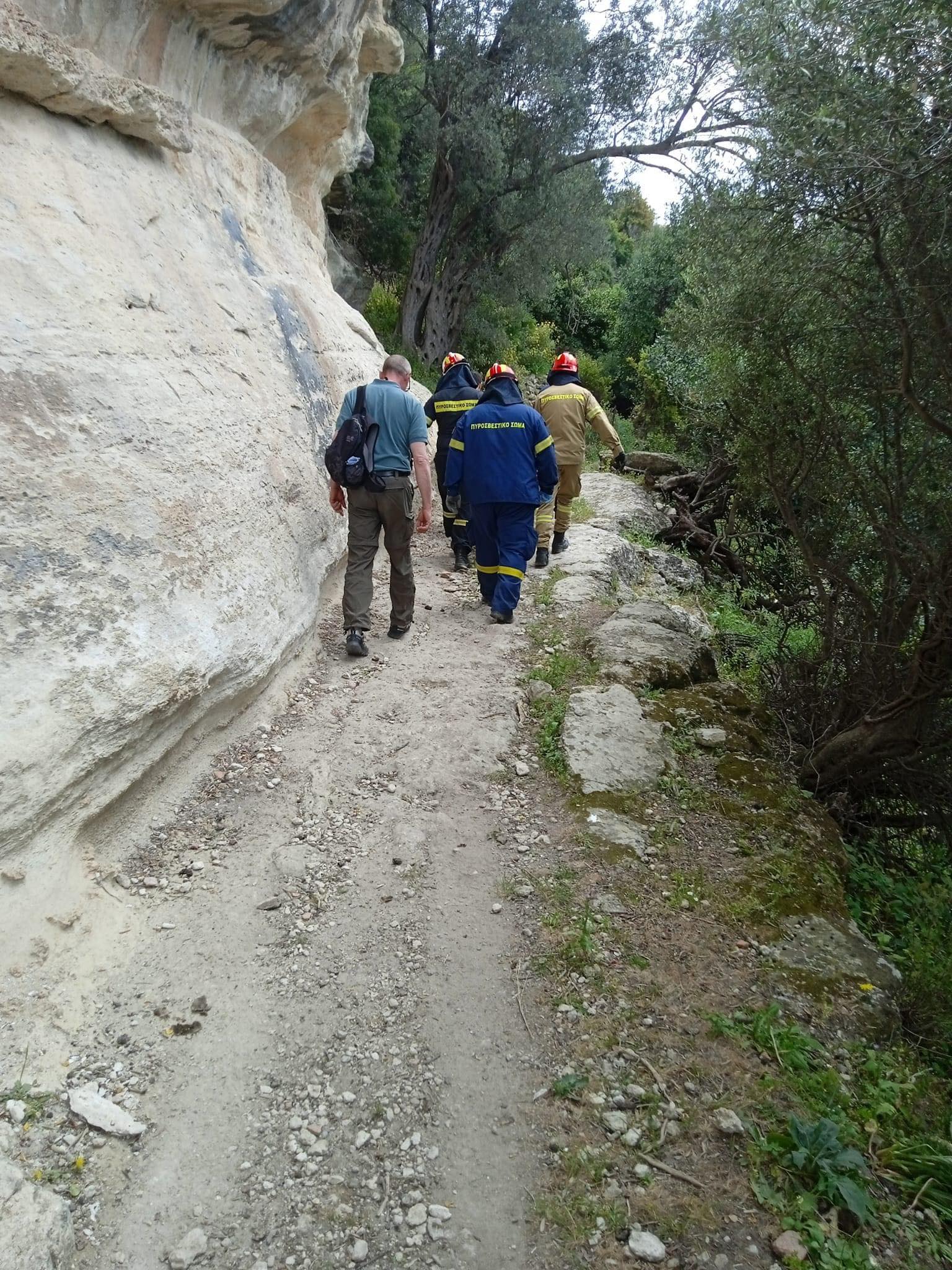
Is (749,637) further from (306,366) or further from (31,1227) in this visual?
(31,1227)

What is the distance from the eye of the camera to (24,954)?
2.92 meters

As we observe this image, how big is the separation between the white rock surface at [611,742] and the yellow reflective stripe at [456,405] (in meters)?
3.74

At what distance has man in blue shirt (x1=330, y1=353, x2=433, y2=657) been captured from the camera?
5844 millimetres

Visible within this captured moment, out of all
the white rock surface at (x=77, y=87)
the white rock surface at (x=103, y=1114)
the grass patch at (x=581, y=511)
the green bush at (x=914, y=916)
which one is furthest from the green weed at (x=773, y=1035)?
the grass patch at (x=581, y=511)

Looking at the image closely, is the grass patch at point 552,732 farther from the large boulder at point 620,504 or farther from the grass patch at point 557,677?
the large boulder at point 620,504

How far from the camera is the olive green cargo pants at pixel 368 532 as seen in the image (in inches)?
232

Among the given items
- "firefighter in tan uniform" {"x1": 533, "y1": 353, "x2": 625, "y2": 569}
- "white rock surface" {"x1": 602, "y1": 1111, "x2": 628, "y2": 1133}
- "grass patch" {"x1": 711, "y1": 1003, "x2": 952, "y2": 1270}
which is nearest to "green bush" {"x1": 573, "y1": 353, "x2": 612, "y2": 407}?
"firefighter in tan uniform" {"x1": 533, "y1": 353, "x2": 625, "y2": 569}

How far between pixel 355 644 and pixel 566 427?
12.2 ft

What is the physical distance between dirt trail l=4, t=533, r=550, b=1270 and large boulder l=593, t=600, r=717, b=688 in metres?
1.48

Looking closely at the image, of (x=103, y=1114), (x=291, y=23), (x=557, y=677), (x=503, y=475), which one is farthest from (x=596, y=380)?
(x=103, y=1114)

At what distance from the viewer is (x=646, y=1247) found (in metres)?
2.37

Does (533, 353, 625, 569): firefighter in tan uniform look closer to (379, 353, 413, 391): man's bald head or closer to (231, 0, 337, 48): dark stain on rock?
(379, 353, 413, 391): man's bald head

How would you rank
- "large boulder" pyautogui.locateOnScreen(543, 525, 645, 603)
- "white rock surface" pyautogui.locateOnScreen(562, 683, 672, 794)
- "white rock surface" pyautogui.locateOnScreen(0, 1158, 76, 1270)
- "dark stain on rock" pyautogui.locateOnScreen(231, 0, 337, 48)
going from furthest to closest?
"large boulder" pyautogui.locateOnScreen(543, 525, 645, 603)
"dark stain on rock" pyautogui.locateOnScreen(231, 0, 337, 48)
"white rock surface" pyautogui.locateOnScreen(562, 683, 672, 794)
"white rock surface" pyautogui.locateOnScreen(0, 1158, 76, 1270)

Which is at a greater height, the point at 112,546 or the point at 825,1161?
the point at 112,546
